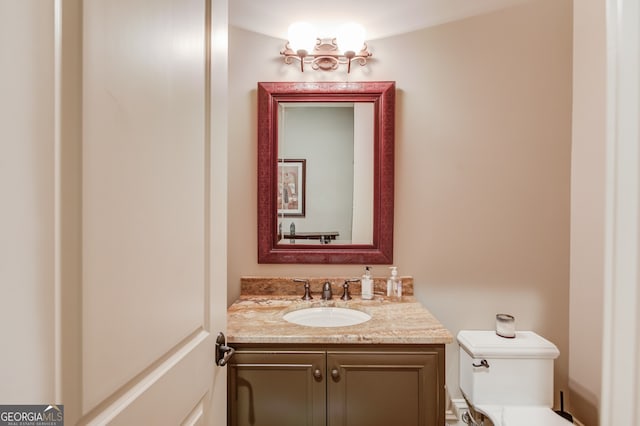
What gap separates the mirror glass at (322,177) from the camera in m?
1.88

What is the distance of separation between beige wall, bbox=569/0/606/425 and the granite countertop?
87 centimetres

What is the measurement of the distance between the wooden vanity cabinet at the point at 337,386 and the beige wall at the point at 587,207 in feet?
3.23

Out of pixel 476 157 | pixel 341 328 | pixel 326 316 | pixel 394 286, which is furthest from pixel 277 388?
pixel 476 157

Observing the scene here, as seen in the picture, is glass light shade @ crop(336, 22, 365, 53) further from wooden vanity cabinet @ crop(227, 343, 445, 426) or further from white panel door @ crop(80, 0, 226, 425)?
wooden vanity cabinet @ crop(227, 343, 445, 426)

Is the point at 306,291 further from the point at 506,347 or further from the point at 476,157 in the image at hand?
the point at 476,157

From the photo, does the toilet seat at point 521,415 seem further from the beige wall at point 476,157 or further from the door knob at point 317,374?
the door knob at point 317,374

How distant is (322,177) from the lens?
189 cm

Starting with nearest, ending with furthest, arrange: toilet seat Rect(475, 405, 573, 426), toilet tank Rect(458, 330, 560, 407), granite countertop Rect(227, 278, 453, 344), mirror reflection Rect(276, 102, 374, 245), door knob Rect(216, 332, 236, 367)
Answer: door knob Rect(216, 332, 236, 367) → granite countertop Rect(227, 278, 453, 344) → toilet seat Rect(475, 405, 573, 426) → toilet tank Rect(458, 330, 560, 407) → mirror reflection Rect(276, 102, 374, 245)

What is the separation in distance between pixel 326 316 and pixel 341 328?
1.03 ft

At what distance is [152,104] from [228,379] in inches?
41.3

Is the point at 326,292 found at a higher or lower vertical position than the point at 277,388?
higher

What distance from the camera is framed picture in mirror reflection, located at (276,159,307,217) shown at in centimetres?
190

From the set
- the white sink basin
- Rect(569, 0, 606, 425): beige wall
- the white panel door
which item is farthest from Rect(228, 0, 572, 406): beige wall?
the white panel door

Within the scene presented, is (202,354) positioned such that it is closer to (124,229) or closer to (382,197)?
(124,229)
